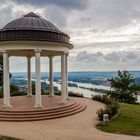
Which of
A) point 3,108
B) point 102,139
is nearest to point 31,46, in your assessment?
point 3,108

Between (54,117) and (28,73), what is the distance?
10622 millimetres

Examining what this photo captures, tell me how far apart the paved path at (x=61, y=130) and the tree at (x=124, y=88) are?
23055 mm

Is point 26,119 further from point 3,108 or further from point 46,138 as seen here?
point 46,138

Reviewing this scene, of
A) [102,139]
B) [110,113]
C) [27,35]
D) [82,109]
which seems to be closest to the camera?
[102,139]

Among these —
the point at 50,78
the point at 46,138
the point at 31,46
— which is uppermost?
the point at 31,46

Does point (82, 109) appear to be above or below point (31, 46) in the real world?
below

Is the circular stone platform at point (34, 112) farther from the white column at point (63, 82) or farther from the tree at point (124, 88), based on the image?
the tree at point (124, 88)

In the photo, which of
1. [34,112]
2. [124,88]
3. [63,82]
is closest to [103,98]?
[63,82]

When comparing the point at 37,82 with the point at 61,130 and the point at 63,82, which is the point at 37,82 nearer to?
the point at 63,82

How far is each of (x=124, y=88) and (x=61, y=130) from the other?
92.9 ft

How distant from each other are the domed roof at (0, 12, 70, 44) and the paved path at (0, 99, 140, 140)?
252 inches

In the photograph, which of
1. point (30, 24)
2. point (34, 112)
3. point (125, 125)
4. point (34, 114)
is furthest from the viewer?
point (30, 24)

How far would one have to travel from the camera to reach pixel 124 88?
138ft

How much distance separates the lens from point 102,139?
1329cm
